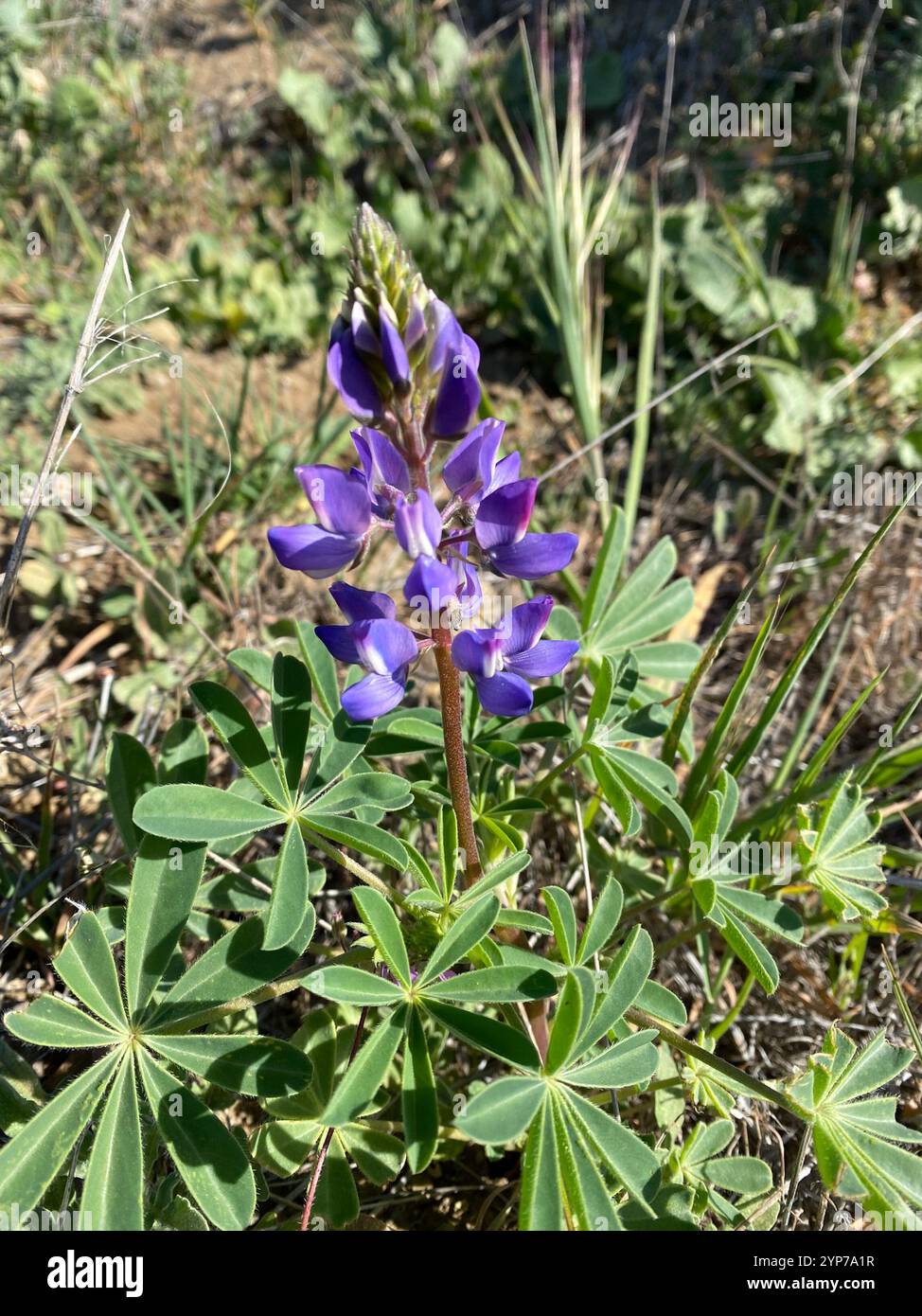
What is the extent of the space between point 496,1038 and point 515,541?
80 cm

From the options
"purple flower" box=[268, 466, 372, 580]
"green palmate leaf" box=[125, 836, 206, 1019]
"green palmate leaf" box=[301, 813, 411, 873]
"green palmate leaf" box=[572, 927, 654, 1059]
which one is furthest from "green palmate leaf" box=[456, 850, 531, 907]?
"purple flower" box=[268, 466, 372, 580]

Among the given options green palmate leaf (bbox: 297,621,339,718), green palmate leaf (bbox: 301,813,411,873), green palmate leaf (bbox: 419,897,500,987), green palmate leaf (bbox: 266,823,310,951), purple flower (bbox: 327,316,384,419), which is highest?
purple flower (bbox: 327,316,384,419)

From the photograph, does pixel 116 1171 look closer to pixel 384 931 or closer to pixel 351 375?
pixel 384 931

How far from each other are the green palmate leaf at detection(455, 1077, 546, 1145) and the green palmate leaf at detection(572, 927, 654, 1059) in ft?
0.31

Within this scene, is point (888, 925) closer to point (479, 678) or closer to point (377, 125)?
point (479, 678)

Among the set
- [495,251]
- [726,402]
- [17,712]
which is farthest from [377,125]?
[17,712]

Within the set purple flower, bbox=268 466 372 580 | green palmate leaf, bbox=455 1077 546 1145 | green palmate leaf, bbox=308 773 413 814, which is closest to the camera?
green palmate leaf, bbox=455 1077 546 1145

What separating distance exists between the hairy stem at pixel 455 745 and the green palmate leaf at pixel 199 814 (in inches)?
12.5

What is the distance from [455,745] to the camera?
172 cm

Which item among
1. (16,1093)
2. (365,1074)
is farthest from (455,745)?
(16,1093)

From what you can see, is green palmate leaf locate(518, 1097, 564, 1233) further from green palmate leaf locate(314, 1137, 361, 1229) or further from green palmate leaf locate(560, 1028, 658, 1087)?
green palmate leaf locate(314, 1137, 361, 1229)

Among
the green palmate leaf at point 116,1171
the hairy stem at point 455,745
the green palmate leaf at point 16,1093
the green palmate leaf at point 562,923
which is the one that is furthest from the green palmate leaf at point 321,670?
the green palmate leaf at point 16,1093

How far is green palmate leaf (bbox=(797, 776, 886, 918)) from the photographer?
192 cm
